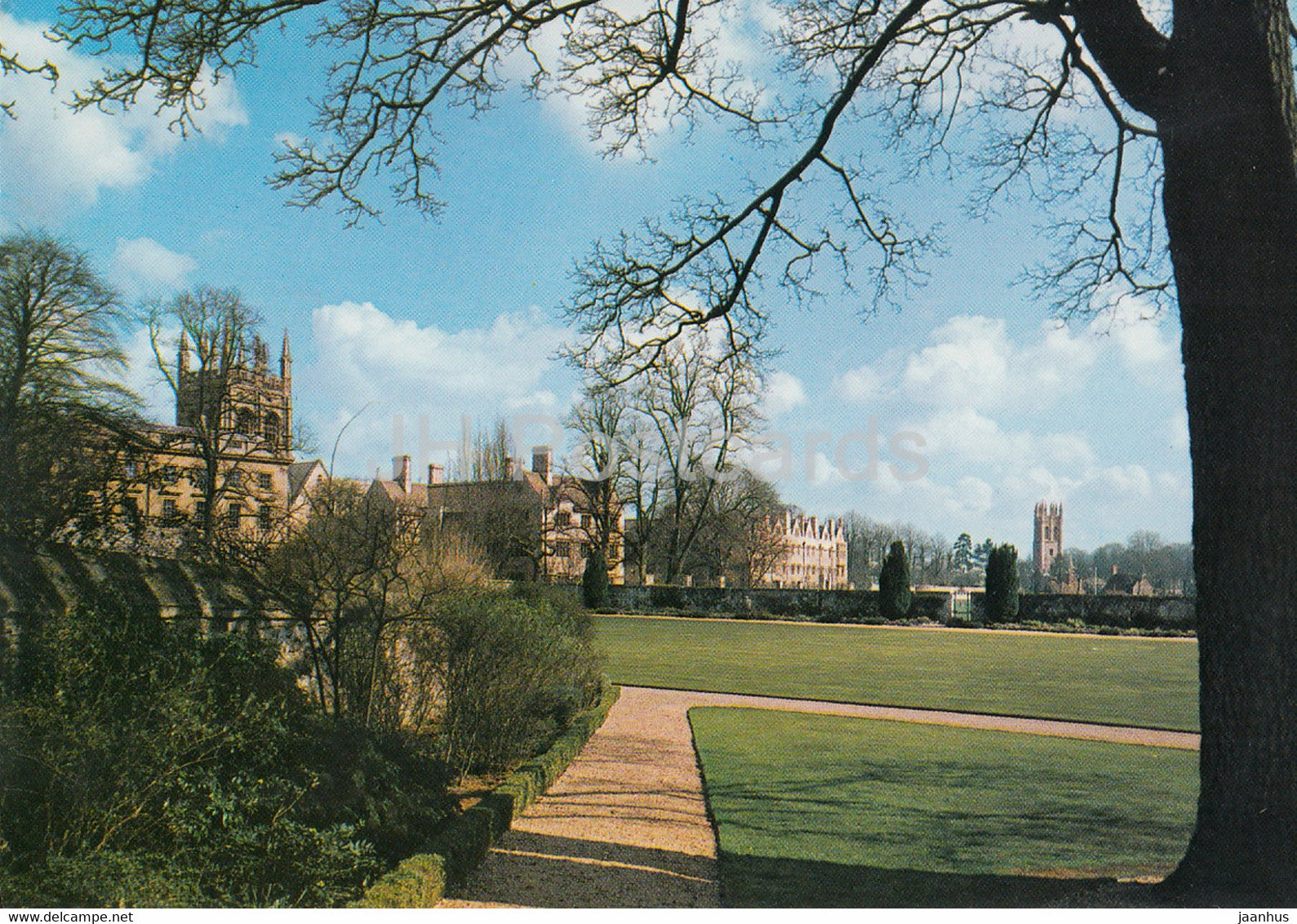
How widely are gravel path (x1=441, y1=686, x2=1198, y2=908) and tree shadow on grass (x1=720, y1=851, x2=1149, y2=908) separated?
0.21 metres

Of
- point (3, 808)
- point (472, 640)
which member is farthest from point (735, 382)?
point (3, 808)

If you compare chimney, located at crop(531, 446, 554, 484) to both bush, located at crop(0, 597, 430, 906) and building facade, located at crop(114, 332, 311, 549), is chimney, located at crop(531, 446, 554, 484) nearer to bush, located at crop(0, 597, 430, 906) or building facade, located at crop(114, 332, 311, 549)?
building facade, located at crop(114, 332, 311, 549)

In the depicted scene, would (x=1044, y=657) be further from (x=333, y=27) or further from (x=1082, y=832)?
(x=333, y=27)

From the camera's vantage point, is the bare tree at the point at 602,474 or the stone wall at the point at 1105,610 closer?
the stone wall at the point at 1105,610

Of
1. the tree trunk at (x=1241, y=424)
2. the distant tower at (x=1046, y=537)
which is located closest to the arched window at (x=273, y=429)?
the tree trunk at (x=1241, y=424)

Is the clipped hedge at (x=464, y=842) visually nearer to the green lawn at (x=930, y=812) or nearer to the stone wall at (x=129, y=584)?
the green lawn at (x=930, y=812)

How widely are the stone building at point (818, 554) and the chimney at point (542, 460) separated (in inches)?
1079

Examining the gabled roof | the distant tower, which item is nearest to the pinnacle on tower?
the gabled roof

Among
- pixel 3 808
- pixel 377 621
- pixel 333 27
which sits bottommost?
pixel 3 808

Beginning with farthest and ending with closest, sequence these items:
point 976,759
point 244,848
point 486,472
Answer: point 486,472
point 976,759
point 244,848

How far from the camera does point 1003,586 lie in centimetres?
3259

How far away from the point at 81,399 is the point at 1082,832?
7.49 m

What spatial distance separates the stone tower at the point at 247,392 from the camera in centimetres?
1077

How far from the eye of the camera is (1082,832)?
662cm
